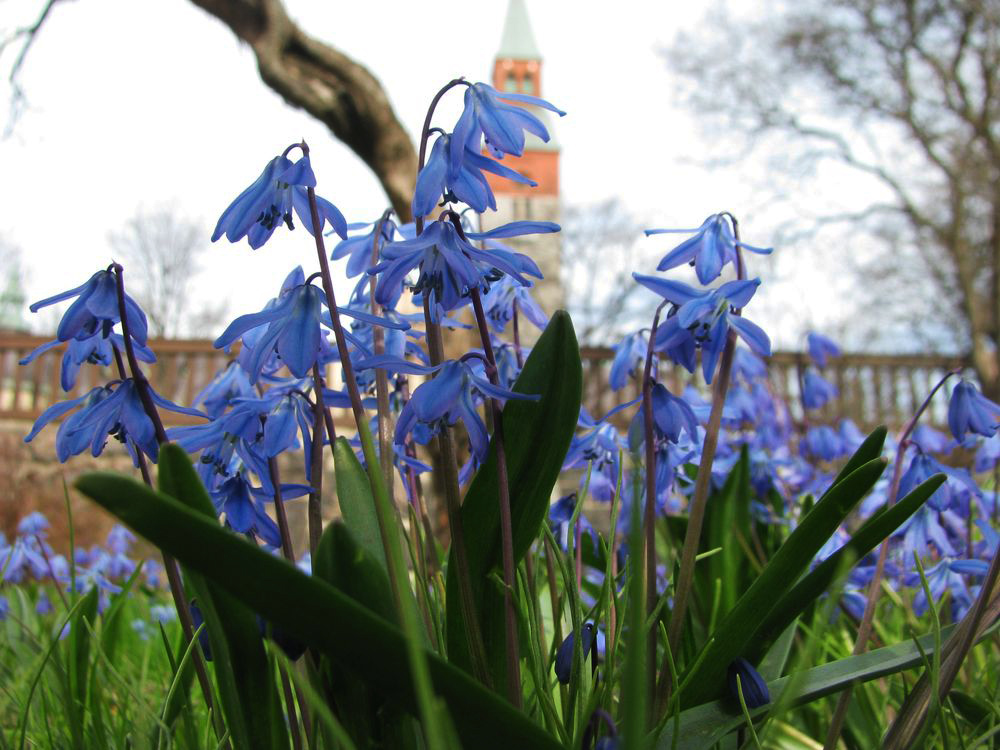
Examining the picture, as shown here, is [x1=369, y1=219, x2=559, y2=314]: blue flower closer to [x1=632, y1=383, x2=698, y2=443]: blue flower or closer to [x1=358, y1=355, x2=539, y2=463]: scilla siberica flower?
[x1=358, y1=355, x2=539, y2=463]: scilla siberica flower

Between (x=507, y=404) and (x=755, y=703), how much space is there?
1.30 feet

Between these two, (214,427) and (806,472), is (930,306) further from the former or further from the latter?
(214,427)

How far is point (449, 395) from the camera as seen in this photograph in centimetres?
76

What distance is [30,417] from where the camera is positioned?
7418mm

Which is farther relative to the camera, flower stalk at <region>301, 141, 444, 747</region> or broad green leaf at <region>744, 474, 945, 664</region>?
broad green leaf at <region>744, 474, 945, 664</region>

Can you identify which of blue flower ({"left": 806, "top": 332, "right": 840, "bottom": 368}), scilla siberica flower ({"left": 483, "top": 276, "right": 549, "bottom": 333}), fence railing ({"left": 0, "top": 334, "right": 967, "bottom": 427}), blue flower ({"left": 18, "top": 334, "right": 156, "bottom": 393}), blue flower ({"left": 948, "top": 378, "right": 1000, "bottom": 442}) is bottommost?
blue flower ({"left": 948, "top": 378, "right": 1000, "bottom": 442})

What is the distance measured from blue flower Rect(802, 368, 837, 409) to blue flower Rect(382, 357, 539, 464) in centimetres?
198

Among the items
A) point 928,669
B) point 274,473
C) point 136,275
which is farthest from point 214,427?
point 136,275

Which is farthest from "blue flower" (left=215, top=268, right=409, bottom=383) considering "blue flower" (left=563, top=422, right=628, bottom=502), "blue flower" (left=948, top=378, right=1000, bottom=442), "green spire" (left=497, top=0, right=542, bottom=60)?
"green spire" (left=497, top=0, right=542, bottom=60)

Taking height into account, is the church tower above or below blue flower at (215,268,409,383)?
above

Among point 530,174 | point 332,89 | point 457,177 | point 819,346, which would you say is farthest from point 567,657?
point 530,174

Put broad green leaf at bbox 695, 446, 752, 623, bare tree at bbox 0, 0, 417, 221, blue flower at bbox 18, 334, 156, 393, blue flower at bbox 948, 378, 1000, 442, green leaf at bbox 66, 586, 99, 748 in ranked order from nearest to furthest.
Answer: blue flower at bbox 18, 334, 156, 393
green leaf at bbox 66, 586, 99, 748
blue flower at bbox 948, 378, 1000, 442
broad green leaf at bbox 695, 446, 752, 623
bare tree at bbox 0, 0, 417, 221

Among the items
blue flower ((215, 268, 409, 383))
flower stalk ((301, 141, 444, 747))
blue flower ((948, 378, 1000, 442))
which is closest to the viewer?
flower stalk ((301, 141, 444, 747))

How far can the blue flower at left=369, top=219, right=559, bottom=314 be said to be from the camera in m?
0.75
